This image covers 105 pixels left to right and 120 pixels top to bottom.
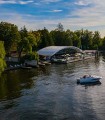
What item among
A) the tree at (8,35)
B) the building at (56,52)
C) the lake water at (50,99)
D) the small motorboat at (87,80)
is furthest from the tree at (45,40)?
the small motorboat at (87,80)

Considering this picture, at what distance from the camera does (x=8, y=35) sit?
139125mm

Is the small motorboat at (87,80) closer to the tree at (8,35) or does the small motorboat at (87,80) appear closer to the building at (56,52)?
the tree at (8,35)

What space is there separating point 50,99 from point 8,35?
77399 millimetres

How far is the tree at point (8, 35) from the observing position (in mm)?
138500

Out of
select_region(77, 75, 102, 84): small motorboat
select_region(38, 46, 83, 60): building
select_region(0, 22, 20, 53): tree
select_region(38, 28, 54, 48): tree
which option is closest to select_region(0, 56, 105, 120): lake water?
select_region(77, 75, 102, 84): small motorboat

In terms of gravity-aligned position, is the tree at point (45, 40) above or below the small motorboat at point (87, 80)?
above

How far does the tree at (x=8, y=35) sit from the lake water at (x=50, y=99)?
44.1 meters

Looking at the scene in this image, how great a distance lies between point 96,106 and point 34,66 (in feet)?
Result: 214

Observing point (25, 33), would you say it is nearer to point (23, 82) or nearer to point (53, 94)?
point (23, 82)

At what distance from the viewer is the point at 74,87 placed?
7888 cm

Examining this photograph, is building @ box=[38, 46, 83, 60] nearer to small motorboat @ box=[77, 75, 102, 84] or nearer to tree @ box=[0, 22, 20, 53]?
tree @ box=[0, 22, 20, 53]

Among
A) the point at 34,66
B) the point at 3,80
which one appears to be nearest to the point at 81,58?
the point at 34,66

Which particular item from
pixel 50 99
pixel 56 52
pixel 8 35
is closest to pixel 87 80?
pixel 50 99

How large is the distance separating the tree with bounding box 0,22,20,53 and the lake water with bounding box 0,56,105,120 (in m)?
44.1
